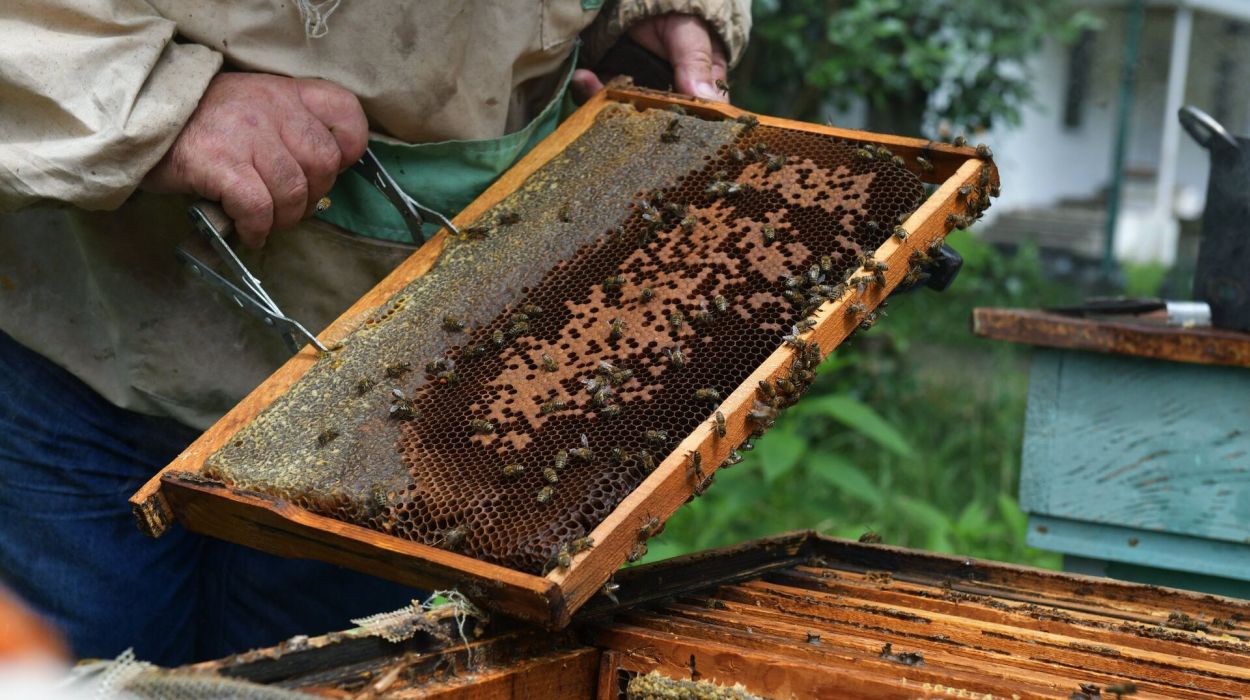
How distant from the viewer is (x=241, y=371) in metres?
2.73

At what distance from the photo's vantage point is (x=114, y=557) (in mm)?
2785

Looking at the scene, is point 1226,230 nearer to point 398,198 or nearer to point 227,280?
point 398,198

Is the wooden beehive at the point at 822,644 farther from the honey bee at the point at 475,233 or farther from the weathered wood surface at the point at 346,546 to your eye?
the honey bee at the point at 475,233

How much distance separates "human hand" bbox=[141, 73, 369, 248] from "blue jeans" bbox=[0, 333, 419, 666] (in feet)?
2.12

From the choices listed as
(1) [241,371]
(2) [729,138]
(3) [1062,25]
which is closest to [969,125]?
(3) [1062,25]

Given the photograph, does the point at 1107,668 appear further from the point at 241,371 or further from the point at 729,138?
the point at 241,371

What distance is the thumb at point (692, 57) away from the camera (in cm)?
303

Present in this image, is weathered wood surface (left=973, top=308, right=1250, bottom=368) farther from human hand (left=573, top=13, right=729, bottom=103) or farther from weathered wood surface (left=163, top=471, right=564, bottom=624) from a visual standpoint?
weathered wood surface (left=163, top=471, right=564, bottom=624)

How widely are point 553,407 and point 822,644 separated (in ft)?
2.10

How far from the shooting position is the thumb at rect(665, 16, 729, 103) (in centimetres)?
303

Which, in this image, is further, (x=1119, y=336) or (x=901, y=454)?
(x=901, y=454)

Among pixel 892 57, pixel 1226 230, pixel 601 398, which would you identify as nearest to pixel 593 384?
pixel 601 398

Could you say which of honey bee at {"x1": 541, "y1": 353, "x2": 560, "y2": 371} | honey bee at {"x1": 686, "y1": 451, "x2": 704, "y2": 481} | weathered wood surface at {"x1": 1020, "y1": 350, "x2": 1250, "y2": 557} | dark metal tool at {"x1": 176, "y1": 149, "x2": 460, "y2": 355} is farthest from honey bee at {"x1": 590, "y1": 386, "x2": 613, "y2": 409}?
weathered wood surface at {"x1": 1020, "y1": 350, "x2": 1250, "y2": 557}

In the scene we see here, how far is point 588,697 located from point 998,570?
1.04 metres
